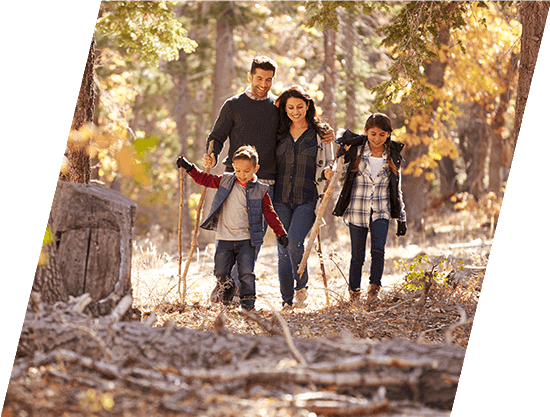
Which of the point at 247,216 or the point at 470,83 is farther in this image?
the point at 470,83

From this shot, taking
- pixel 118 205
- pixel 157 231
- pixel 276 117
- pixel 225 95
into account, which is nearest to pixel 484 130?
pixel 225 95

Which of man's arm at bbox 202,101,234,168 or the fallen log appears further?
man's arm at bbox 202,101,234,168

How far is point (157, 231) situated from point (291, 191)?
1116cm

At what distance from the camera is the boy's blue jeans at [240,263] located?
15.7ft

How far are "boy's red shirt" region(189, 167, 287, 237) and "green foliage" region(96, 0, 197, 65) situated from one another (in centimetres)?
175

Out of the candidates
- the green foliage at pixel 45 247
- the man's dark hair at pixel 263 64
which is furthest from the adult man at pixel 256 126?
the green foliage at pixel 45 247

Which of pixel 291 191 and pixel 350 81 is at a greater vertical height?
pixel 350 81

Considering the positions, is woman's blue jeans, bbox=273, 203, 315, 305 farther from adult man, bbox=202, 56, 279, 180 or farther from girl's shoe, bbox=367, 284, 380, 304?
girl's shoe, bbox=367, 284, 380, 304

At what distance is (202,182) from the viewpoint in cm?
475

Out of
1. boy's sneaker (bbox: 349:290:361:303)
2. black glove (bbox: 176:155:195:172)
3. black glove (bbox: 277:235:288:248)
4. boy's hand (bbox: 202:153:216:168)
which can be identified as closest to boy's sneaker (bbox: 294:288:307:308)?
boy's sneaker (bbox: 349:290:361:303)

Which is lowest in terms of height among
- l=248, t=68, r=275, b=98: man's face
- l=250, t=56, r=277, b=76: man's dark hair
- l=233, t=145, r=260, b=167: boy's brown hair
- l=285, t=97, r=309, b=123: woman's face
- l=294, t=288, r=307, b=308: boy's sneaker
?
l=294, t=288, r=307, b=308: boy's sneaker

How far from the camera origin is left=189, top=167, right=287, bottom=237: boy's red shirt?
185 inches

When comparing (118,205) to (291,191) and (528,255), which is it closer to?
(291,191)

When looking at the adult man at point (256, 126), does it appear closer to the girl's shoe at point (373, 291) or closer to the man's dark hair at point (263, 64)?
the man's dark hair at point (263, 64)
